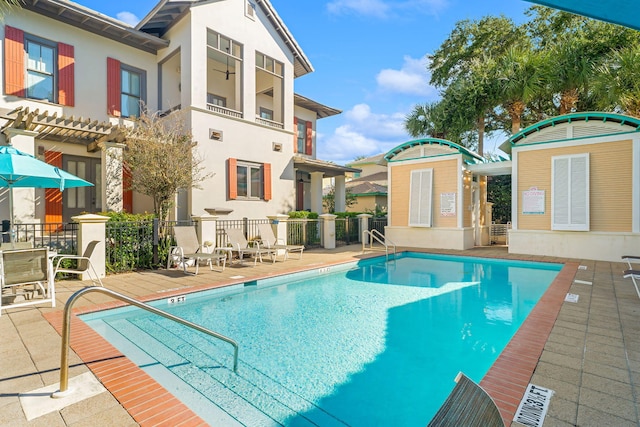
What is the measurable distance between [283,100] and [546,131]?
10.4m

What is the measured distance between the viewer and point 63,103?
10.6 metres

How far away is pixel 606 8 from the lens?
1.73 meters

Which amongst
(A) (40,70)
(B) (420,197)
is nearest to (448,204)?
(B) (420,197)

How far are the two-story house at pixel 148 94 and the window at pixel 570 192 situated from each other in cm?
948

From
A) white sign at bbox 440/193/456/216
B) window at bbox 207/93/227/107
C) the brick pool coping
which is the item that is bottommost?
the brick pool coping

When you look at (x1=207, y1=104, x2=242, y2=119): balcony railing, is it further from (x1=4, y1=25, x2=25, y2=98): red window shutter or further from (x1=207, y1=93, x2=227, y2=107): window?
(x1=4, y1=25, x2=25, y2=98): red window shutter

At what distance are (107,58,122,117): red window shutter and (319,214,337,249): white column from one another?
862cm

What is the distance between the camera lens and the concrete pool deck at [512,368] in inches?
98.9

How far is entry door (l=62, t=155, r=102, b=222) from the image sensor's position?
1104cm

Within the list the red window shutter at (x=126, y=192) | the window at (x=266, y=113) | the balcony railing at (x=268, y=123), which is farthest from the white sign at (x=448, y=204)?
the red window shutter at (x=126, y=192)

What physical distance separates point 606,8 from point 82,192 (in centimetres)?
1376

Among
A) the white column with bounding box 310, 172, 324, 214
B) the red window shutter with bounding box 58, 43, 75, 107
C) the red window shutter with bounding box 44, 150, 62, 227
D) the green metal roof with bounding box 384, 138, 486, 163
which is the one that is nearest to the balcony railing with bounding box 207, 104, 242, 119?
the red window shutter with bounding box 58, 43, 75, 107

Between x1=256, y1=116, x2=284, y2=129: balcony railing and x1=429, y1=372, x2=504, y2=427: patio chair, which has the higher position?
x1=256, y1=116, x2=284, y2=129: balcony railing

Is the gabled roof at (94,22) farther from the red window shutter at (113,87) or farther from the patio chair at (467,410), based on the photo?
the patio chair at (467,410)
